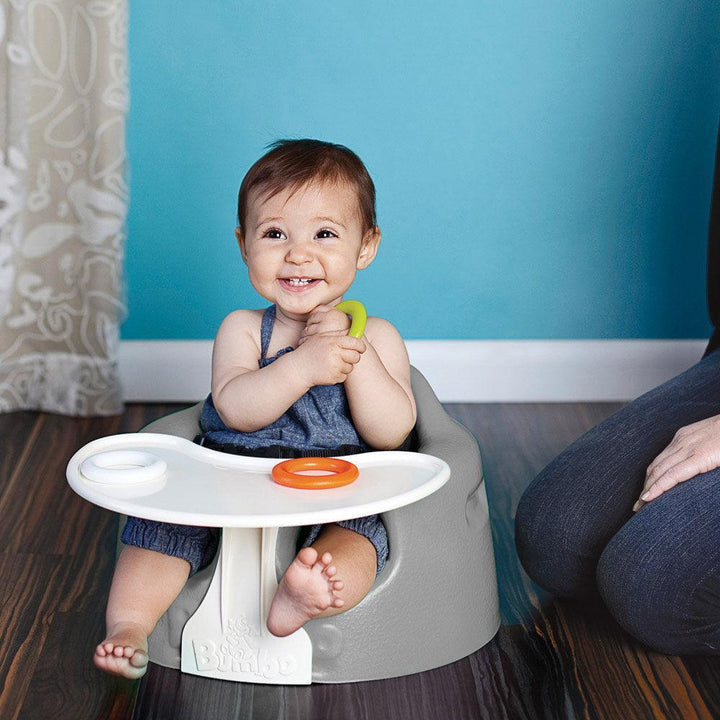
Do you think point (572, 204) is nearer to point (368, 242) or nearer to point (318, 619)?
point (368, 242)

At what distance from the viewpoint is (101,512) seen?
1.73 meters

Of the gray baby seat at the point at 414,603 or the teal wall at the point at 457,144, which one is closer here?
the gray baby seat at the point at 414,603

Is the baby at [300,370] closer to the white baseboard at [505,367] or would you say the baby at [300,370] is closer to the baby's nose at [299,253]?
the baby's nose at [299,253]

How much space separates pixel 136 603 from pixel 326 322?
1.27 feet

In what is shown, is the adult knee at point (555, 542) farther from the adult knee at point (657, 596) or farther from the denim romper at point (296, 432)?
the denim romper at point (296, 432)

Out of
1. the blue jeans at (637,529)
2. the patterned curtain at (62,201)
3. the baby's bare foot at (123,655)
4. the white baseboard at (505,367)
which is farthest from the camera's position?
the white baseboard at (505,367)

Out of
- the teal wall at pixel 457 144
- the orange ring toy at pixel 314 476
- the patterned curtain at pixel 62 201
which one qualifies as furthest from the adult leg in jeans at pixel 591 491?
the patterned curtain at pixel 62 201

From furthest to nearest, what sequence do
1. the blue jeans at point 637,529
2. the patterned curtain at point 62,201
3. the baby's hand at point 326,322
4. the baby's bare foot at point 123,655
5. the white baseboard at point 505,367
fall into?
the white baseboard at point 505,367, the patterned curtain at point 62,201, the baby's hand at point 326,322, the blue jeans at point 637,529, the baby's bare foot at point 123,655

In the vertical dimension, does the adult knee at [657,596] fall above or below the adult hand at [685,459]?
below

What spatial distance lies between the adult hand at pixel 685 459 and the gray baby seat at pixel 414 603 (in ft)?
0.69

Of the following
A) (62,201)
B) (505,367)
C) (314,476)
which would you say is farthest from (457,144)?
(314,476)

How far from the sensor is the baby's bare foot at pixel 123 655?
3.73 feet

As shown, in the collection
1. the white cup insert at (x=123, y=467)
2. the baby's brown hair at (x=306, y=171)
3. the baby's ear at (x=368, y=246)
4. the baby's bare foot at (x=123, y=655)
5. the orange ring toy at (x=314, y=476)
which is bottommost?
the baby's bare foot at (x=123, y=655)

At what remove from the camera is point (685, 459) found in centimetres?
131
